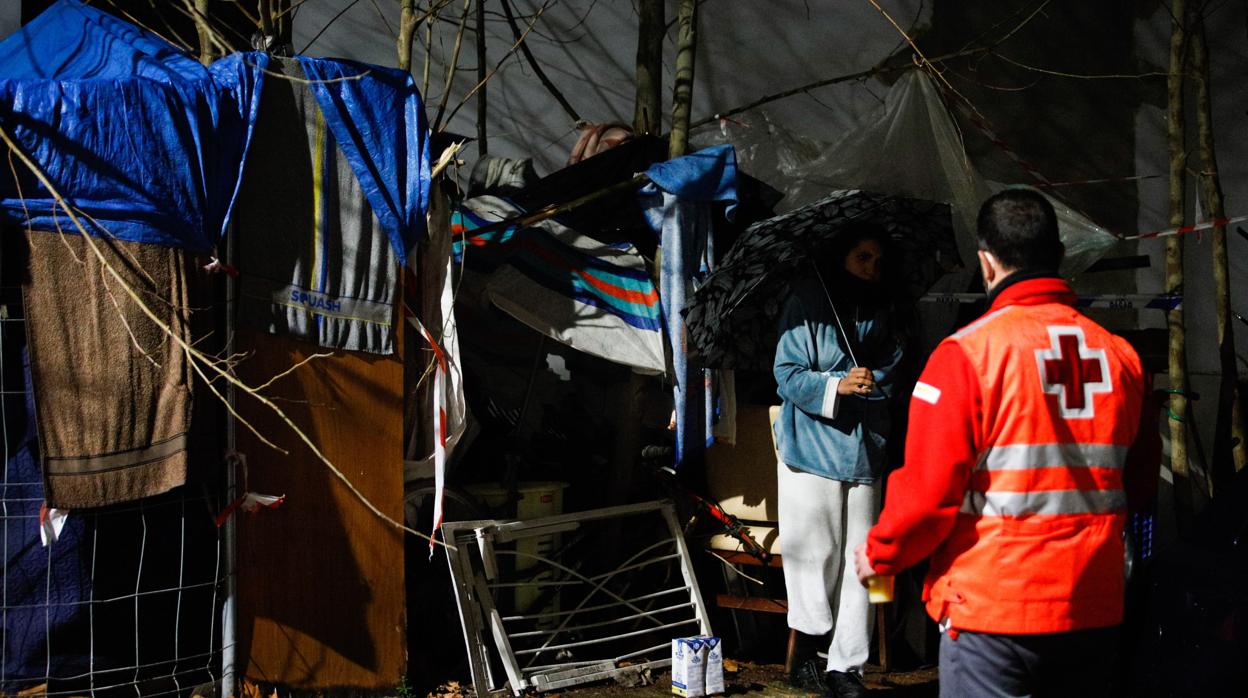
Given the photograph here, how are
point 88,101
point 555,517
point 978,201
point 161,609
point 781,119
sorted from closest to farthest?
point 88,101
point 161,609
point 555,517
point 978,201
point 781,119

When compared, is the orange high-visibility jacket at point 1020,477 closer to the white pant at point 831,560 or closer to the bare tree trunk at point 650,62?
the white pant at point 831,560

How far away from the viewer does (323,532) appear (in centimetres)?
471

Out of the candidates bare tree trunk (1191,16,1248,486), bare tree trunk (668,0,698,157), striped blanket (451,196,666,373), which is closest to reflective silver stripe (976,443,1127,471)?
striped blanket (451,196,666,373)

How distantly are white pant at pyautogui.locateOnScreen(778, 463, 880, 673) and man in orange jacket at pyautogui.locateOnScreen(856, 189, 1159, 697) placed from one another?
87.9 inches

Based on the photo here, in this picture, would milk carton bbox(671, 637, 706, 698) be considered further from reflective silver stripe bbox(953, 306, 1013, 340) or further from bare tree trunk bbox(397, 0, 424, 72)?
bare tree trunk bbox(397, 0, 424, 72)

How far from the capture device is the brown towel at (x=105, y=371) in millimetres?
4043

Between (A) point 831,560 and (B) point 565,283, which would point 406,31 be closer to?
(B) point 565,283

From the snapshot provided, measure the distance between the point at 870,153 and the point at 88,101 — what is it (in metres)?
4.01

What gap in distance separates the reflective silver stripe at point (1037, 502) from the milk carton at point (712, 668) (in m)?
2.61

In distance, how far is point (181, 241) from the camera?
4.25 metres

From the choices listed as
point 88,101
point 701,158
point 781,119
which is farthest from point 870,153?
point 88,101

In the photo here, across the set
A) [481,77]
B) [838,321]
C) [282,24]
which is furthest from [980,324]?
[481,77]

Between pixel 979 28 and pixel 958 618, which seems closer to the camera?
pixel 958 618

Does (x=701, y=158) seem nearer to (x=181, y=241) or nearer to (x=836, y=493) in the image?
(x=836, y=493)
